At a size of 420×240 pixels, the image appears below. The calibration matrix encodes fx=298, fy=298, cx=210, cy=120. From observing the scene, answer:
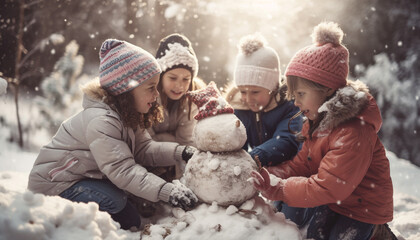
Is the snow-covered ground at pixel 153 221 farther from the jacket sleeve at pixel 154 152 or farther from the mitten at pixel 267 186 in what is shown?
the jacket sleeve at pixel 154 152

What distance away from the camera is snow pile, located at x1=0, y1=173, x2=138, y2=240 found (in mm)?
1033

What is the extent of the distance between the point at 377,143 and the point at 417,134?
2803mm

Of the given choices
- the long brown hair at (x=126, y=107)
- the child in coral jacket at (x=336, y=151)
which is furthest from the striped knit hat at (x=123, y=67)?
the child in coral jacket at (x=336, y=151)

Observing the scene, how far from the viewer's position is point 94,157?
5.98 ft

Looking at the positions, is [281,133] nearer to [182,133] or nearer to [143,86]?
[182,133]

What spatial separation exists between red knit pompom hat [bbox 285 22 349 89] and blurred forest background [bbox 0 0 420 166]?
2224 mm

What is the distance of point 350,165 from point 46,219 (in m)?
1.40

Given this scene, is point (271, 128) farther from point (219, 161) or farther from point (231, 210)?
point (231, 210)

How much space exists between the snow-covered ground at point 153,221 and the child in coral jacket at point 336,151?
0.53 ft

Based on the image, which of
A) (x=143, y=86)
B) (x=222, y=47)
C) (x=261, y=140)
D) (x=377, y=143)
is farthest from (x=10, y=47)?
(x=377, y=143)

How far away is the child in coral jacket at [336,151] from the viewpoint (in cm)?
153

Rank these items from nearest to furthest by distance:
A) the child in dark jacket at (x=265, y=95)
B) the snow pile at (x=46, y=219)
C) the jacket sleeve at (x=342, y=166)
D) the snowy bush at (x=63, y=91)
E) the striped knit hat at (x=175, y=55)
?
the snow pile at (x=46, y=219), the jacket sleeve at (x=342, y=166), the child in dark jacket at (x=265, y=95), the striped knit hat at (x=175, y=55), the snowy bush at (x=63, y=91)

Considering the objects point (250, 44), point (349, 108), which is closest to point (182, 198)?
point (349, 108)

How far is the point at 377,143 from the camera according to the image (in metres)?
1.68
